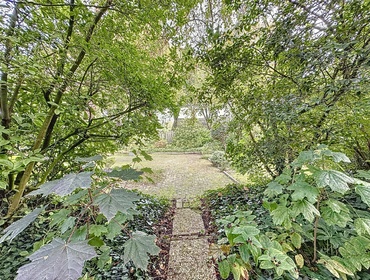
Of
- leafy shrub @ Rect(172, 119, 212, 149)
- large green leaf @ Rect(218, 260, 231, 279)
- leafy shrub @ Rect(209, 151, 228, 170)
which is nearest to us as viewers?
large green leaf @ Rect(218, 260, 231, 279)

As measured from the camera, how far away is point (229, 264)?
91 centimetres

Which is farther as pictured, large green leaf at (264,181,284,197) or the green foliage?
large green leaf at (264,181,284,197)

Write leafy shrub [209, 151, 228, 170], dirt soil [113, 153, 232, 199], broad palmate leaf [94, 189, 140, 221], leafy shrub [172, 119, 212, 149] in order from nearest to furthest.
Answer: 1. broad palmate leaf [94, 189, 140, 221]
2. dirt soil [113, 153, 232, 199]
3. leafy shrub [209, 151, 228, 170]
4. leafy shrub [172, 119, 212, 149]

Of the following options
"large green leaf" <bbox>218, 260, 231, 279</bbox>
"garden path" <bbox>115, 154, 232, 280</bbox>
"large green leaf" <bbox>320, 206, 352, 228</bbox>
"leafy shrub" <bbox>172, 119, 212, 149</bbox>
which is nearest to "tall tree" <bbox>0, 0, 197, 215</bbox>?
"large green leaf" <bbox>218, 260, 231, 279</bbox>

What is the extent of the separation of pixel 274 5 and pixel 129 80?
5.74ft

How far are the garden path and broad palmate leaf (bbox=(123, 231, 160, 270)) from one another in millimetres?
1052

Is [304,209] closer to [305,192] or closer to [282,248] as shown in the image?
[305,192]

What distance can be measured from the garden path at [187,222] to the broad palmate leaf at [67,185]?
4.51 ft

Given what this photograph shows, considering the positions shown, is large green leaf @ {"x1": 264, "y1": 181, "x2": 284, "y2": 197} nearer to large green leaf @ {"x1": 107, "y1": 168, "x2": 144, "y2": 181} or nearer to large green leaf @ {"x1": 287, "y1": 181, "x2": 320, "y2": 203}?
large green leaf @ {"x1": 287, "y1": 181, "x2": 320, "y2": 203}

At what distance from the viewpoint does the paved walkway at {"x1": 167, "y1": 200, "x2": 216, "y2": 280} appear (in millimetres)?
1523

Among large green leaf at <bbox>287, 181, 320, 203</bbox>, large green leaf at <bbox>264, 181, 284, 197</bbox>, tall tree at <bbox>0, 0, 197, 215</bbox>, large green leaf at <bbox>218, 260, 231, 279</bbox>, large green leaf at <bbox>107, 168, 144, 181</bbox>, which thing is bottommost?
large green leaf at <bbox>218, 260, 231, 279</bbox>

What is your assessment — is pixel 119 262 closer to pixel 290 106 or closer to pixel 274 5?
pixel 290 106

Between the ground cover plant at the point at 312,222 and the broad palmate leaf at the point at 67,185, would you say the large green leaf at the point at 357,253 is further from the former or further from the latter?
the broad palmate leaf at the point at 67,185

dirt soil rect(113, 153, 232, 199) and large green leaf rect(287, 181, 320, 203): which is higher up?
large green leaf rect(287, 181, 320, 203)
